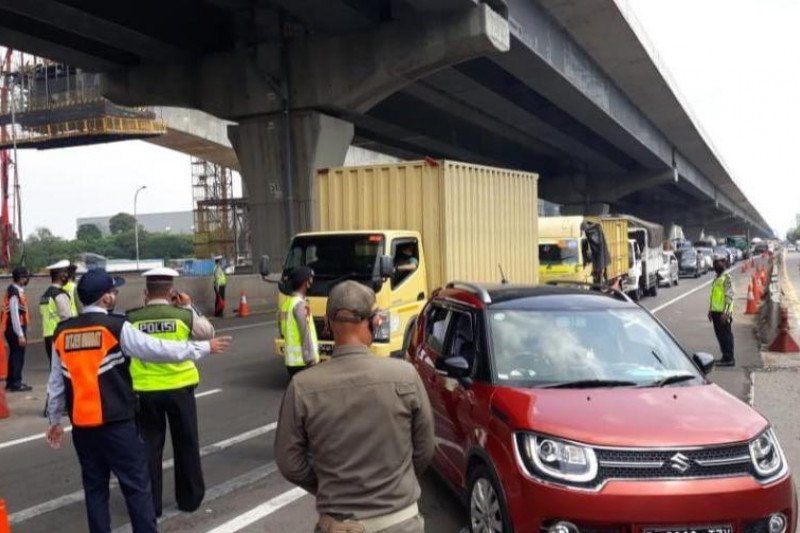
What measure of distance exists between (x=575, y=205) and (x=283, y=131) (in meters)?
36.0

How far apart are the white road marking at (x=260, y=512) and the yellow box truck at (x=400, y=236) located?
141 inches

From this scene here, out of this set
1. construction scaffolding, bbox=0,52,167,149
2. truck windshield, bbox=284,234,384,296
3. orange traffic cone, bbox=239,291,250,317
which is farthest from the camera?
construction scaffolding, bbox=0,52,167,149

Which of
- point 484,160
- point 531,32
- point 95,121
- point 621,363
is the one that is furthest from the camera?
point 95,121

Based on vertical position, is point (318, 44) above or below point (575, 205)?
above

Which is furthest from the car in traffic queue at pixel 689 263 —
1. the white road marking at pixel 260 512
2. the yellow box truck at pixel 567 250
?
the white road marking at pixel 260 512

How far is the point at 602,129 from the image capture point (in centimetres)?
3694

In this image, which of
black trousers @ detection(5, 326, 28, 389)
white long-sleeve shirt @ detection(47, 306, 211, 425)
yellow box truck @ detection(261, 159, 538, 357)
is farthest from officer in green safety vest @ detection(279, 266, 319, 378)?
black trousers @ detection(5, 326, 28, 389)

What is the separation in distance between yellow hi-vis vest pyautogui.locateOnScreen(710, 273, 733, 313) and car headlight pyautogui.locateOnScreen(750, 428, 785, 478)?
8.29m

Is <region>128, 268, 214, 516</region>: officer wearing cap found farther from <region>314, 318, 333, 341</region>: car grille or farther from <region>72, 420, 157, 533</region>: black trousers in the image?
<region>314, 318, 333, 341</region>: car grille

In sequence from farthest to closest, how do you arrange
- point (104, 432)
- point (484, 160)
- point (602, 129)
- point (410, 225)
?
point (484, 160), point (602, 129), point (410, 225), point (104, 432)

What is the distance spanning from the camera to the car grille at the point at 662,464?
3.81 m

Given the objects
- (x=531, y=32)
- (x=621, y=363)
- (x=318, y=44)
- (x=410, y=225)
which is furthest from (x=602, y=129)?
(x=621, y=363)

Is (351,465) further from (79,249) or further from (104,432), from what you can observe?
(79,249)

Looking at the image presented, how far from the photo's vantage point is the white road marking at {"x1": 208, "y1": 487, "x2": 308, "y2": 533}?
5315mm
